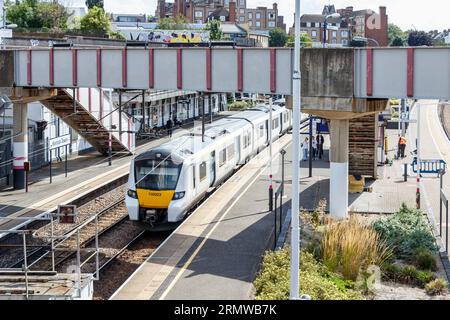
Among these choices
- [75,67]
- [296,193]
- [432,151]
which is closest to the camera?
[296,193]

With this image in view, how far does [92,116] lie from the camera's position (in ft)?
114

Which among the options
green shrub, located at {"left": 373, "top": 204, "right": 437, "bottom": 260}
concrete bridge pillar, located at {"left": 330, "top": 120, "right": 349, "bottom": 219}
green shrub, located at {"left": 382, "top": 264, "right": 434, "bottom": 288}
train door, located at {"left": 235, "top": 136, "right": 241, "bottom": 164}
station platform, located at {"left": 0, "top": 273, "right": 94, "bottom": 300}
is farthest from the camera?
train door, located at {"left": 235, "top": 136, "right": 241, "bottom": 164}

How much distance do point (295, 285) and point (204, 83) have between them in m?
13.7

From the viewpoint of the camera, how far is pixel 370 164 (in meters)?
30.9

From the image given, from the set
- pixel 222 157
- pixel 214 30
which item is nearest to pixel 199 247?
pixel 222 157

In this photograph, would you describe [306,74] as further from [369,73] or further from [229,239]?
[229,239]

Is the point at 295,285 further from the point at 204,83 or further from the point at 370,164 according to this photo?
the point at 370,164

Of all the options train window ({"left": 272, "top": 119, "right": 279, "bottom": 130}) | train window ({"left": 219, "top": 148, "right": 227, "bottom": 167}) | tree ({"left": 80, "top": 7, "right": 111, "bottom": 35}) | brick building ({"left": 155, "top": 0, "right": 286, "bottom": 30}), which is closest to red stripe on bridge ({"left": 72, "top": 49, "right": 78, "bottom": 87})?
train window ({"left": 219, "top": 148, "right": 227, "bottom": 167})

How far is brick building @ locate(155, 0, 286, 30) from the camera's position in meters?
126

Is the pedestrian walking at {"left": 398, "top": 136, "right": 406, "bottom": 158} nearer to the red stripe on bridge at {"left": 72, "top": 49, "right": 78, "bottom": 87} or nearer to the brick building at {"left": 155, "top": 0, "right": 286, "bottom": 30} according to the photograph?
the red stripe on bridge at {"left": 72, "top": 49, "right": 78, "bottom": 87}

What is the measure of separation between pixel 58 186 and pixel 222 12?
325 feet

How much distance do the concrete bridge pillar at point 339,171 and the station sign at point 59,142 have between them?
18706mm

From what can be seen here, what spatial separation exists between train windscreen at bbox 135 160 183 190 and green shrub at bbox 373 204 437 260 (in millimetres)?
6592
